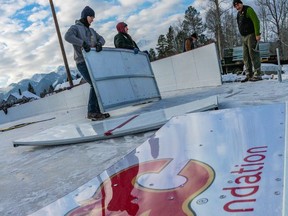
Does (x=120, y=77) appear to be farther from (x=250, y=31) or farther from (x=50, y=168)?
A: (x=50, y=168)

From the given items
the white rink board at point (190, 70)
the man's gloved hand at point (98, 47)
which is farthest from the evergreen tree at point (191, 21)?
the man's gloved hand at point (98, 47)

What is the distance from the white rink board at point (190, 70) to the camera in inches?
270

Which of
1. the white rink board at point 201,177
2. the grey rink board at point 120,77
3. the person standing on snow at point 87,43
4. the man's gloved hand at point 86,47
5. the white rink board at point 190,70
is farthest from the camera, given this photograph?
the white rink board at point 190,70

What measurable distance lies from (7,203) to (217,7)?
2612cm

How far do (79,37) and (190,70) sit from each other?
352cm

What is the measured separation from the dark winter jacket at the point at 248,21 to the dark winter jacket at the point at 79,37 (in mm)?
2720

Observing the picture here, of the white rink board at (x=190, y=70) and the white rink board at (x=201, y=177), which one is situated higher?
the white rink board at (x=190, y=70)

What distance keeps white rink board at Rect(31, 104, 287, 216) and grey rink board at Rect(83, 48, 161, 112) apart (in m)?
2.56

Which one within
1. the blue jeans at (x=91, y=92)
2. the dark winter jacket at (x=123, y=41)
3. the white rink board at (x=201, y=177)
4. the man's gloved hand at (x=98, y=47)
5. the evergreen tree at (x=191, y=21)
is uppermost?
the evergreen tree at (x=191, y=21)

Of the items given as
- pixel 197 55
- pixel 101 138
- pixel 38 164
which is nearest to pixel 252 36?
pixel 197 55

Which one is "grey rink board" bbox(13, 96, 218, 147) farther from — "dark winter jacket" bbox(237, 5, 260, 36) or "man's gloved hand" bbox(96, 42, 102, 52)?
"dark winter jacket" bbox(237, 5, 260, 36)

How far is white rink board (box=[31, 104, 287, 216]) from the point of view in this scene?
114cm

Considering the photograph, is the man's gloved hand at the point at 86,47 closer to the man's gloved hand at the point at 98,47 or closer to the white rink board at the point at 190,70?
the man's gloved hand at the point at 98,47

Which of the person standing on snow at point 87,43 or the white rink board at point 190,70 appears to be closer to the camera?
the person standing on snow at point 87,43
